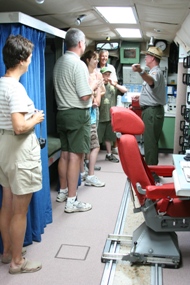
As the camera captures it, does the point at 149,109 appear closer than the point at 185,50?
Yes

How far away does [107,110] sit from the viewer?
5465mm

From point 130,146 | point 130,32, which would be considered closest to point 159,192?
point 130,146

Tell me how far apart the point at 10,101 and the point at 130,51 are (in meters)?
5.08

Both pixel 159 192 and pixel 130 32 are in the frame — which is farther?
pixel 130 32

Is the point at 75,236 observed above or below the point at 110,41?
below

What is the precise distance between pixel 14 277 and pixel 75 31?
2346 millimetres

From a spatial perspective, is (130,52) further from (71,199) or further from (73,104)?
(71,199)

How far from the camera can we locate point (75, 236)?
10.0 ft

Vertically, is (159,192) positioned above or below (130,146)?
below

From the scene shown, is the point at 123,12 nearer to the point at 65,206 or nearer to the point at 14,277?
the point at 65,206

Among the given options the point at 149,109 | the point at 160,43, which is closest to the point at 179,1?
the point at 149,109

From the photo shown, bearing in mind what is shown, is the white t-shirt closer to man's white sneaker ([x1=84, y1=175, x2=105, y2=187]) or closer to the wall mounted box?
man's white sneaker ([x1=84, y1=175, x2=105, y2=187])

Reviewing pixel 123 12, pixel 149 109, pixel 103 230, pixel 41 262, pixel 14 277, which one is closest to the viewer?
pixel 14 277

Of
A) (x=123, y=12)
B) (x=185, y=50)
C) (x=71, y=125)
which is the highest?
(x=123, y=12)
